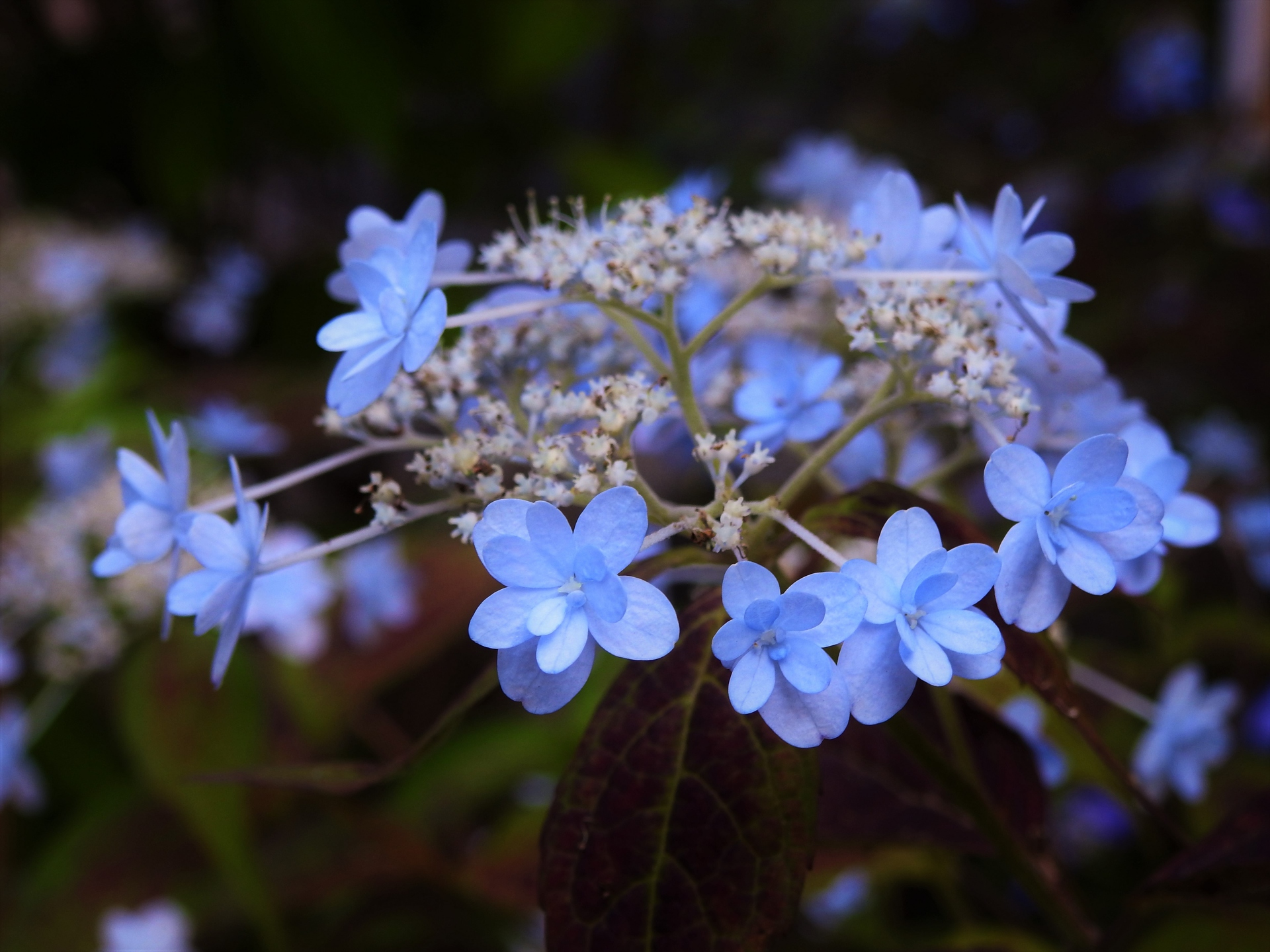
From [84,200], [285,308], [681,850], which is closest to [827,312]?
[681,850]

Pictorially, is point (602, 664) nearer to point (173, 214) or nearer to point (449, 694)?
point (449, 694)

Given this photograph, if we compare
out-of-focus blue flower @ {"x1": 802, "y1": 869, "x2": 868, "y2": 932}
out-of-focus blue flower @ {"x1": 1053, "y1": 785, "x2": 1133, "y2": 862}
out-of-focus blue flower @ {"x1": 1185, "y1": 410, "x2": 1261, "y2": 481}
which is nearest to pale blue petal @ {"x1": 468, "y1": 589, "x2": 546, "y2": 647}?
out-of-focus blue flower @ {"x1": 802, "y1": 869, "x2": 868, "y2": 932}

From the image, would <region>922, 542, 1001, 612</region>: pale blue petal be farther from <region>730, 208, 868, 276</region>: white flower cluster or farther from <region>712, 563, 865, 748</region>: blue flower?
<region>730, 208, 868, 276</region>: white flower cluster

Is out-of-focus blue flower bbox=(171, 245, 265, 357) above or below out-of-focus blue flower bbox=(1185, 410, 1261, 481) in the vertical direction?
above

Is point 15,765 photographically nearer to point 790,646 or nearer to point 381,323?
point 381,323

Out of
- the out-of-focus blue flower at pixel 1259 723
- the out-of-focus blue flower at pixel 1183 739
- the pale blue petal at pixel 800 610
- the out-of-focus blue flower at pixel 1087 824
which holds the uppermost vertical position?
the pale blue petal at pixel 800 610

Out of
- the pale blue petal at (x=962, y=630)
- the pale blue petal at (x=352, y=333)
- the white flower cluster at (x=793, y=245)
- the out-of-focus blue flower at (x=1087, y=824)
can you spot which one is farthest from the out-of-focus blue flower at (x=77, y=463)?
the out-of-focus blue flower at (x=1087, y=824)

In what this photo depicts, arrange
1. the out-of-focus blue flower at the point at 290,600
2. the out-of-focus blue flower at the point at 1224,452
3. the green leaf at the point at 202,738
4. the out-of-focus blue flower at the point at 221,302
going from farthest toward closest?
the out-of-focus blue flower at the point at 221,302 → the out-of-focus blue flower at the point at 1224,452 → the out-of-focus blue flower at the point at 290,600 → the green leaf at the point at 202,738

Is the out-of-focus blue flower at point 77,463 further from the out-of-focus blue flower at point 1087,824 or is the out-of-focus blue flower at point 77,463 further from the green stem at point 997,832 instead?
the out-of-focus blue flower at point 1087,824
